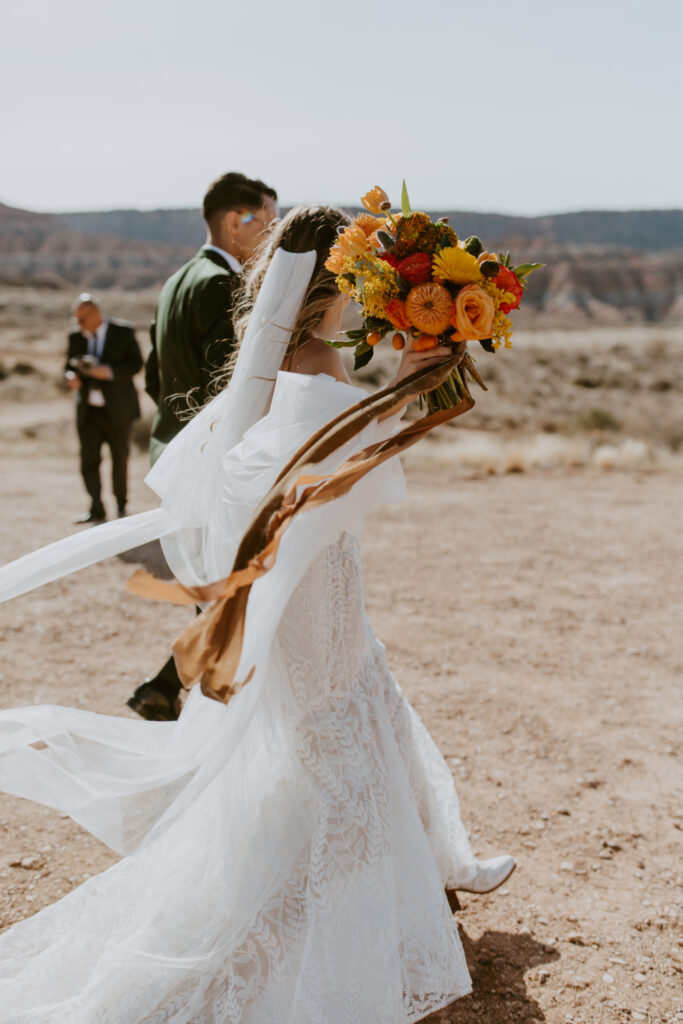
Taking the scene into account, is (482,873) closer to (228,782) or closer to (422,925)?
(422,925)

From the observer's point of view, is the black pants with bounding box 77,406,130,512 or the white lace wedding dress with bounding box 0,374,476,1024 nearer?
the white lace wedding dress with bounding box 0,374,476,1024

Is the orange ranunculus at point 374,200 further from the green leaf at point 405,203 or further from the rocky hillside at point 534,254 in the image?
the rocky hillside at point 534,254

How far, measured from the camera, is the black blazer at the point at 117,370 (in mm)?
7793

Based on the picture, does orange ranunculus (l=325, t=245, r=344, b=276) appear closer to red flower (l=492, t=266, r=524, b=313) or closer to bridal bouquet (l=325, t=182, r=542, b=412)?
bridal bouquet (l=325, t=182, r=542, b=412)

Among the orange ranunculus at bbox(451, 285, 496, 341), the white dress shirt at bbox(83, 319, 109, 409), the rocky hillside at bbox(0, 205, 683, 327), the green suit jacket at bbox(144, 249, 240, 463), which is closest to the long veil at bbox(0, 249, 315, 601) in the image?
the orange ranunculus at bbox(451, 285, 496, 341)

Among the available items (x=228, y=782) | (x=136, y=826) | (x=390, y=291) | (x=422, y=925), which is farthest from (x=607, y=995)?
(x=390, y=291)

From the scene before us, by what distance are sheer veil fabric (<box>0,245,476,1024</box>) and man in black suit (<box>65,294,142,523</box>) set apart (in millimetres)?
5502

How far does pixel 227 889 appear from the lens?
7.00 ft

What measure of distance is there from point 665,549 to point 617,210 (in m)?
133

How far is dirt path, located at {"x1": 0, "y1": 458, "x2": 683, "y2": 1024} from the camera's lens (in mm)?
2717

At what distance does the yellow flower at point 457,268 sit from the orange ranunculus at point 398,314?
0.37 ft

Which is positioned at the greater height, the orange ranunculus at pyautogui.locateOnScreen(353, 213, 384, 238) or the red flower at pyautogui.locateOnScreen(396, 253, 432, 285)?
the orange ranunculus at pyautogui.locateOnScreen(353, 213, 384, 238)

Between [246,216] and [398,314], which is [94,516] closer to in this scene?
[246,216]

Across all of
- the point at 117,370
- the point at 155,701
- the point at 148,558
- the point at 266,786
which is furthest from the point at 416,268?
the point at 117,370
